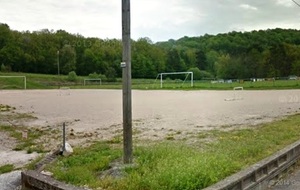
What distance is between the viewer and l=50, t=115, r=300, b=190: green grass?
3.72 meters

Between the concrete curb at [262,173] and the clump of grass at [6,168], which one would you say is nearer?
the concrete curb at [262,173]

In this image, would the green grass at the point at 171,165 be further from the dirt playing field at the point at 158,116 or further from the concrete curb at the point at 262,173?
the dirt playing field at the point at 158,116

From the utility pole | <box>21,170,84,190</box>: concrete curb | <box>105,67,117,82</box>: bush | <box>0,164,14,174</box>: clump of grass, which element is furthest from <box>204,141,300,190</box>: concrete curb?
<box>105,67,117,82</box>: bush

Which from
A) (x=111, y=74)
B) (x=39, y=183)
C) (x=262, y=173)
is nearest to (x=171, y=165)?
(x=262, y=173)

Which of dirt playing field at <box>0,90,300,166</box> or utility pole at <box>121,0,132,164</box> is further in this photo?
dirt playing field at <box>0,90,300,166</box>

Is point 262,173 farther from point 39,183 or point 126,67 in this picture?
point 39,183

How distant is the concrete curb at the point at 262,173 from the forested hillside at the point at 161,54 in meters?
70.4

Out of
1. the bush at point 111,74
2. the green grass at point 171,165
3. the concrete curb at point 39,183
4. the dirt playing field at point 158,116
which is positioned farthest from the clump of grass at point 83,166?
the bush at point 111,74

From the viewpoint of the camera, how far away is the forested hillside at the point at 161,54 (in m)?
75.4

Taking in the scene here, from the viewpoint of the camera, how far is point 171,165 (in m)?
4.27

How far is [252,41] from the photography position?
8388 centimetres

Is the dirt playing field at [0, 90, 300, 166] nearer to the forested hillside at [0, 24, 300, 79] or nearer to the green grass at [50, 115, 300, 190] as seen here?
the green grass at [50, 115, 300, 190]

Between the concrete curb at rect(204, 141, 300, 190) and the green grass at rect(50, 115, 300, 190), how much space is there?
17 cm

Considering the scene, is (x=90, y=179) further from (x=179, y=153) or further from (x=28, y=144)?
(x=28, y=144)
